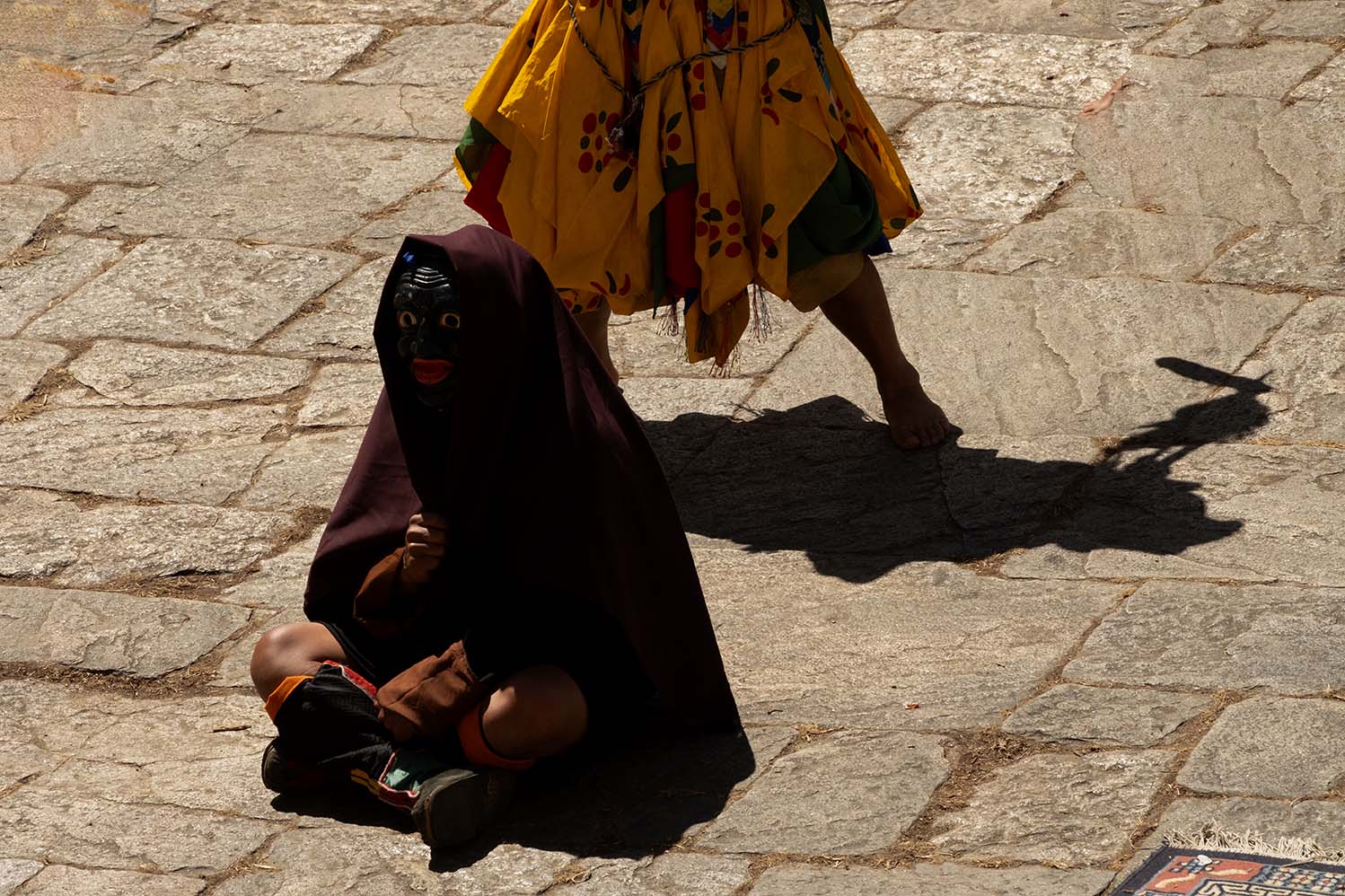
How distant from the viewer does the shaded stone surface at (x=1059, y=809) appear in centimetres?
309

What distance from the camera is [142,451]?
526cm

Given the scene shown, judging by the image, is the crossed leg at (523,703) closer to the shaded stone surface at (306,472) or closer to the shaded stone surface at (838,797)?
the shaded stone surface at (838,797)

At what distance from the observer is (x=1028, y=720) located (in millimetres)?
3506

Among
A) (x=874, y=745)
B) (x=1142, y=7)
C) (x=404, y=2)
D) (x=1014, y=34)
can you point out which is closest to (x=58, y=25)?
(x=404, y=2)

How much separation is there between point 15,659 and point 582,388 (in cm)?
163

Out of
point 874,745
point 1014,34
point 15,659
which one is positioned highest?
point 1014,34

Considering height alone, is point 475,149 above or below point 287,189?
above

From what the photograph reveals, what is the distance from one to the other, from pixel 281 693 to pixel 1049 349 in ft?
9.06

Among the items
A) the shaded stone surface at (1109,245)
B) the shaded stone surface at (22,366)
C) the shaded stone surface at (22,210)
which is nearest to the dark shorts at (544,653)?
the shaded stone surface at (22,366)

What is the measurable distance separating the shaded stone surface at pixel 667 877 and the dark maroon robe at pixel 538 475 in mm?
400

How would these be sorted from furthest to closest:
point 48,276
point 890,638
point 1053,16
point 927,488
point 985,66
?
1. point 1053,16
2. point 985,66
3. point 48,276
4. point 927,488
5. point 890,638

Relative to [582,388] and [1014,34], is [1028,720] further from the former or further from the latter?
[1014,34]

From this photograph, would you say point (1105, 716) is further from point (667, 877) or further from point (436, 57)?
point (436, 57)

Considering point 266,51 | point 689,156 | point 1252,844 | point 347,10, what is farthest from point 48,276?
point 1252,844
